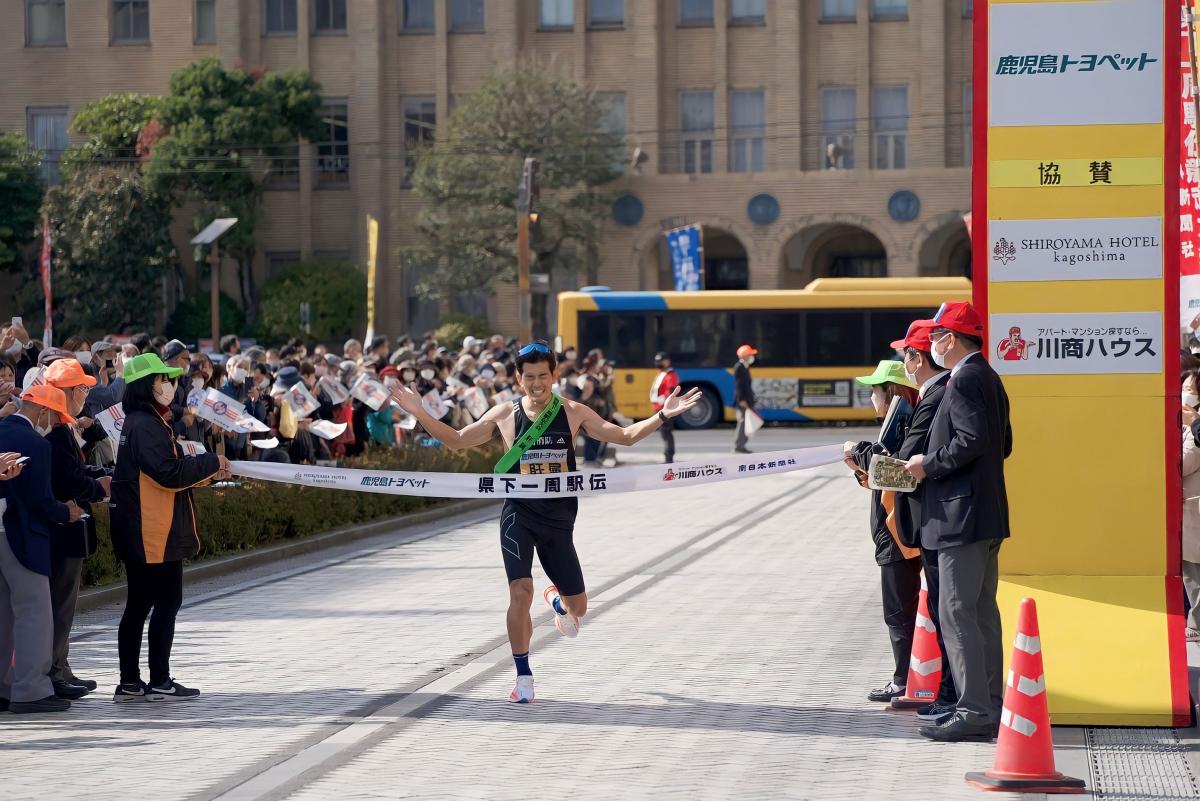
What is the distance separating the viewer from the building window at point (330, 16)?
56812mm

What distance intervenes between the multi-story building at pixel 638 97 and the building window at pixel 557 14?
42 millimetres

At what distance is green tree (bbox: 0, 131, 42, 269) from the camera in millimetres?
53344

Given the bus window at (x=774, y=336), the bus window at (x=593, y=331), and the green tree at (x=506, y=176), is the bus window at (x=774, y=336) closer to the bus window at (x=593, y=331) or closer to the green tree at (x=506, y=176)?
the bus window at (x=593, y=331)

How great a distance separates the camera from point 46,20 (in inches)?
2244

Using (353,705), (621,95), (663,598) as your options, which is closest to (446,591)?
(663,598)

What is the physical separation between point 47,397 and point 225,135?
44.3 m

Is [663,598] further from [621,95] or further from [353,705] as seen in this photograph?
[621,95]

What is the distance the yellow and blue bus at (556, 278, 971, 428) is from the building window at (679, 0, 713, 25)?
616 inches

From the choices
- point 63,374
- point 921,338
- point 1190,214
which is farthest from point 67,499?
point 1190,214

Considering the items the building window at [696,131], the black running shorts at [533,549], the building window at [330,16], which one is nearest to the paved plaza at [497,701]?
the black running shorts at [533,549]

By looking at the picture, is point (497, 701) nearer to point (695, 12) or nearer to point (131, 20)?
point (695, 12)

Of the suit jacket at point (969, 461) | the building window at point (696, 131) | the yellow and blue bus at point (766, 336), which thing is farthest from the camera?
the building window at point (696, 131)

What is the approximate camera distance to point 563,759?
8.44 metres

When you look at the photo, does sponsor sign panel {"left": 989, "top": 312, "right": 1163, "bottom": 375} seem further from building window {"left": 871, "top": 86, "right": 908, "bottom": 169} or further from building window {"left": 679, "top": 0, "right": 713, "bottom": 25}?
building window {"left": 679, "top": 0, "right": 713, "bottom": 25}
